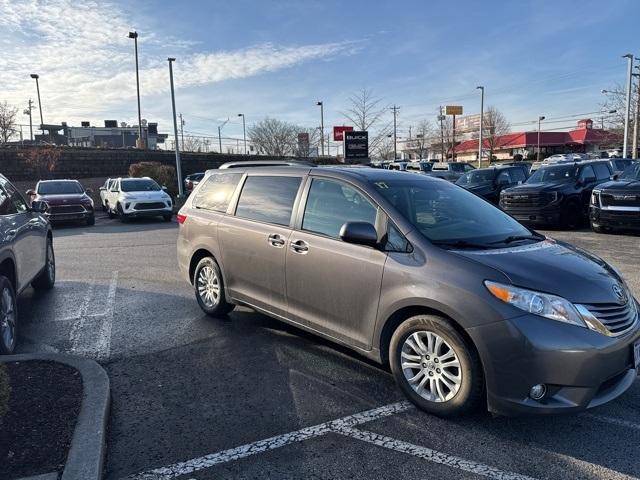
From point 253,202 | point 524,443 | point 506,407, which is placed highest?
point 253,202

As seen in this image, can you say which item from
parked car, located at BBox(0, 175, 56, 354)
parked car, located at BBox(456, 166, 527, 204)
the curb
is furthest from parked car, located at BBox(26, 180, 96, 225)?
the curb

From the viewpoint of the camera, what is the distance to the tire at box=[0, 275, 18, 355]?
15.4 ft

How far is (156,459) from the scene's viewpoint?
3.12 meters

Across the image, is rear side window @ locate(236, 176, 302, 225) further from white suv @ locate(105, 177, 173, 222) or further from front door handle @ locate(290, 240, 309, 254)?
white suv @ locate(105, 177, 173, 222)

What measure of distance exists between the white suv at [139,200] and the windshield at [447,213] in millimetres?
14676

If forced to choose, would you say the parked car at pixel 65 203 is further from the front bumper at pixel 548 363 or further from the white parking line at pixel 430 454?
the front bumper at pixel 548 363

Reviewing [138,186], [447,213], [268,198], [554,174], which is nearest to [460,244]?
[447,213]

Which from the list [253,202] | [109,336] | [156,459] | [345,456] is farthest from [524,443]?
[109,336]

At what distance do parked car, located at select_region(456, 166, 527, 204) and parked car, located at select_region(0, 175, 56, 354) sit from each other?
528 inches

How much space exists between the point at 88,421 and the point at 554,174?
13748 mm

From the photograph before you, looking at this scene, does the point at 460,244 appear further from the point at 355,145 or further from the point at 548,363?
the point at 355,145

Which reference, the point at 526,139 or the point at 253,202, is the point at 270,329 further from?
the point at 526,139

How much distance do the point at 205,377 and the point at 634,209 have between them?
10.4 m

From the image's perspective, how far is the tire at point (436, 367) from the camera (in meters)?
3.35
